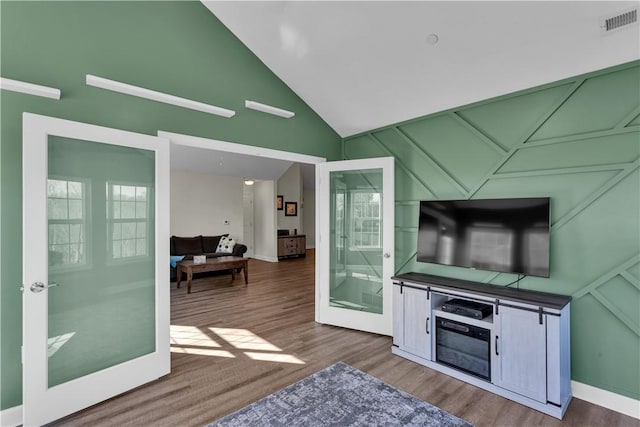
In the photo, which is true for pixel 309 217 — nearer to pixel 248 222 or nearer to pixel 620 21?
pixel 248 222

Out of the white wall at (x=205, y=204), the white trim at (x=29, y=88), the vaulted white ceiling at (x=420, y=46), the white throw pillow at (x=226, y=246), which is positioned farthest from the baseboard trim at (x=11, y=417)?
the white wall at (x=205, y=204)

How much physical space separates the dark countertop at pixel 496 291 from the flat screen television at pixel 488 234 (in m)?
0.17

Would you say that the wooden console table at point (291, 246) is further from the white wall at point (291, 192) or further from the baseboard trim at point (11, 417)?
the baseboard trim at point (11, 417)

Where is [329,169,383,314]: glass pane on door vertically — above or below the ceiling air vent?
below

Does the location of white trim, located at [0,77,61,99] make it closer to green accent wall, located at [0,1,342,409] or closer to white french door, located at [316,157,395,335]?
green accent wall, located at [0,1,342,409]

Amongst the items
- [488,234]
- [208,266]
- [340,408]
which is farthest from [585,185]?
[208,266]

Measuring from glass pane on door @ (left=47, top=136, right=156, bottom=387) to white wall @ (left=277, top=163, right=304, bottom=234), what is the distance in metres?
7.86

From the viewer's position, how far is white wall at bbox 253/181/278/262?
9602 mm

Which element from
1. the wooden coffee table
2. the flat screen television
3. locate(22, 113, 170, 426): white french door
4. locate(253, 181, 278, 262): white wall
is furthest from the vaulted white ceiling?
locate(253, 181, 278, 262): white wall

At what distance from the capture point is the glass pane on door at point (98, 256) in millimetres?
2287

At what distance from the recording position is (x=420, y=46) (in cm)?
282

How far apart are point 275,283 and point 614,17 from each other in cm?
599

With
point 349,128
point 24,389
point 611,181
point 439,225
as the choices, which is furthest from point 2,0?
point 611,181

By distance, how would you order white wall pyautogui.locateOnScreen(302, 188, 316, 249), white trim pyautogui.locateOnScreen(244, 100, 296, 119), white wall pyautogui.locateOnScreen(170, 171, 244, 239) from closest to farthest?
white trim pyautogui.locateOnScreen(244, 100, 296, 119) < white wall pyautogui.locateOnScreen(170, 171, 244, 239) < white wall pyautogui.locateOnScreen(302, 188, 316, 249)
